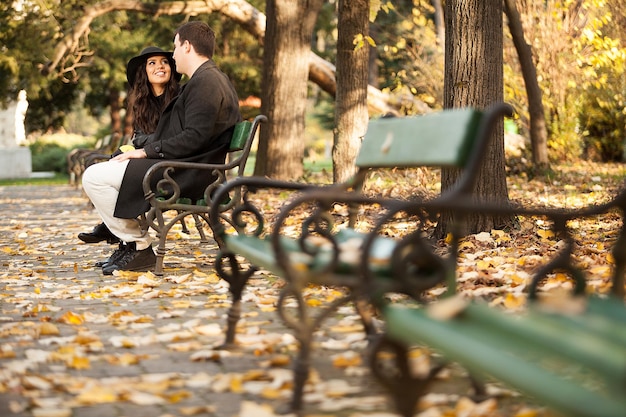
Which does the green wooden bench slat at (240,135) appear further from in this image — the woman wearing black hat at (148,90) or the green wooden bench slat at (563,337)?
the green wooden bench slat at (563,337)

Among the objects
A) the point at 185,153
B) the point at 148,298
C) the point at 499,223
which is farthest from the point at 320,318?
the point at 499,223

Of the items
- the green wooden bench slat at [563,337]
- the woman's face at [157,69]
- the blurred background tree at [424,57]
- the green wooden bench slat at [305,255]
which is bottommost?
the green wooden bench slat at [563,337]

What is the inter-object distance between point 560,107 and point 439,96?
313 centimetres

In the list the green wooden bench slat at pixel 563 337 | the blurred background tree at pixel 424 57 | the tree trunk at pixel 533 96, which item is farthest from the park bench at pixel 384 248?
the tree trunk at pixel 533 96

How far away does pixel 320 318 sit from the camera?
3.73m

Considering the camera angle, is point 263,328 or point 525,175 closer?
point 263,328

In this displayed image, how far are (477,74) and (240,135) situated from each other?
2.12 meters

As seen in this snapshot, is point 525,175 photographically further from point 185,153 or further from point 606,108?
point 185,153

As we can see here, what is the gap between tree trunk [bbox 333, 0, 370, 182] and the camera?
13.6 m

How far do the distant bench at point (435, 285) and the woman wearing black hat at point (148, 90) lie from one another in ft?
9.60

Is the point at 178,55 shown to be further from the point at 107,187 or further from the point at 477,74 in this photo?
the point at 477,74

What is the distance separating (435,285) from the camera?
4039 mm

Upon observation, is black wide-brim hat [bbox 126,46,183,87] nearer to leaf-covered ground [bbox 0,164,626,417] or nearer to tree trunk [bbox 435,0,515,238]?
leaf-covered ground [bbox 0,164,626,417]

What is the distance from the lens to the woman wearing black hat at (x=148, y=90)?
8.02m
